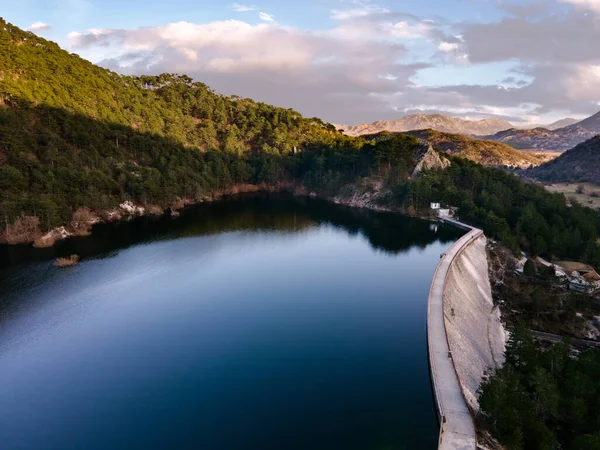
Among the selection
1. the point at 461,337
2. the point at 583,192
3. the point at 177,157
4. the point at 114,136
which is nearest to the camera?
the point at 461,337

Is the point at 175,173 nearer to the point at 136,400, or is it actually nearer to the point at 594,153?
the point at 136,400

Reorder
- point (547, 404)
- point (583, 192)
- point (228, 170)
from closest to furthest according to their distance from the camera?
1. point (547, 404)
2. point (228, 170)
3. point (583, 192)

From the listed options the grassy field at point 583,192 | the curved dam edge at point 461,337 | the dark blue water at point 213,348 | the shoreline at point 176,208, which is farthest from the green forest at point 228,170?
the grassy field at point 583,192

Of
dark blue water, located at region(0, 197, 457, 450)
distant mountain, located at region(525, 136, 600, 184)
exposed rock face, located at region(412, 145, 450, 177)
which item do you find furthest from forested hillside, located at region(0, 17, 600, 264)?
distant mountain, located at region(525, 136, 600, 184)

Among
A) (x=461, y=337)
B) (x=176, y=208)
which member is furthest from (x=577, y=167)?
(x=461, y=337)

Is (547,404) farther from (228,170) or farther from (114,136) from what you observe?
(228,170)

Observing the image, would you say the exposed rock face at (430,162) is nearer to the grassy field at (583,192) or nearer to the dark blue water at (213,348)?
the grassy field at (583,192)

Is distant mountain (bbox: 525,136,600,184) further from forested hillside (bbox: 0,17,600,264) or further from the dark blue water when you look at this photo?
the dark blue water
